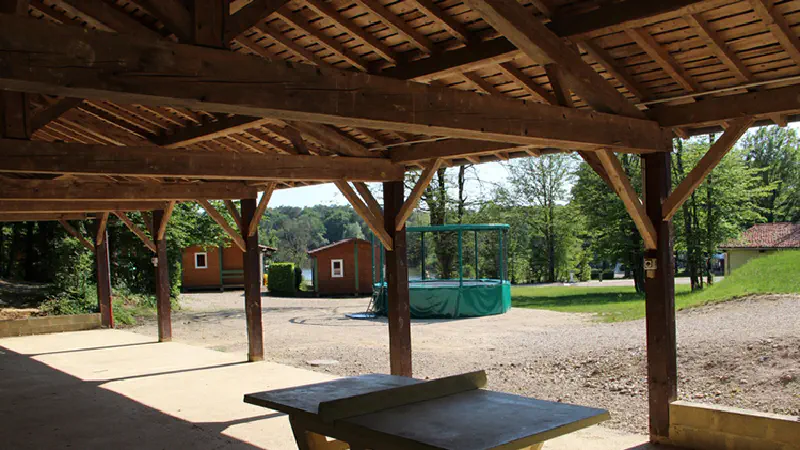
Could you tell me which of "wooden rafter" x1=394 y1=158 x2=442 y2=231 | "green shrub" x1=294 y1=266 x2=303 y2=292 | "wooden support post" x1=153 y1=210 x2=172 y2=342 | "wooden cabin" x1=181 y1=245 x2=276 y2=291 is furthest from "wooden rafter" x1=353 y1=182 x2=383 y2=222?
"wooden cabin" x1=181 y1=245 x2=276 y2=291

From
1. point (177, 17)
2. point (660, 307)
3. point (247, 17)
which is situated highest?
point (247, 17)

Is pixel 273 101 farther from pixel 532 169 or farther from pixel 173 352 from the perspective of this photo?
pixel 532 169

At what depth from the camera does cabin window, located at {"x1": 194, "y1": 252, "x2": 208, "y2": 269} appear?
30859 millimetres

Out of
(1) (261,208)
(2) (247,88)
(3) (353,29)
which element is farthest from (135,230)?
(2) (247,88)

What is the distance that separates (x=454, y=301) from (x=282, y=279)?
12.3 meters

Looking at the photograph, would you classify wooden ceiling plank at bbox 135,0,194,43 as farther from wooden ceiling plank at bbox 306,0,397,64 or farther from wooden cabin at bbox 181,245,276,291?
wooden cabin at bbox 181,245,276,291

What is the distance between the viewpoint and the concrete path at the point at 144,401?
6191 mm

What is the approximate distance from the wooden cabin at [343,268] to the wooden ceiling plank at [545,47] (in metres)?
22.7

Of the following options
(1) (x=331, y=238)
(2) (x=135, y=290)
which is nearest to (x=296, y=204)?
(1) (x=331, y=238)

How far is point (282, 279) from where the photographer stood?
2891 centimetres

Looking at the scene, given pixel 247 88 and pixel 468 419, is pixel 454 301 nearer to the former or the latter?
pixel 468 419

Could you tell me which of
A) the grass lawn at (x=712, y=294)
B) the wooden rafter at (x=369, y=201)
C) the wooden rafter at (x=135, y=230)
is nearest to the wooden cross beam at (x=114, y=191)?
the wooden rafter at (x=135, y=230)

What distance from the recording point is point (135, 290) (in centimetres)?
2084

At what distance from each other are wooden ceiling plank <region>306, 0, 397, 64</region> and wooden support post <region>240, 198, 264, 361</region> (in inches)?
212
